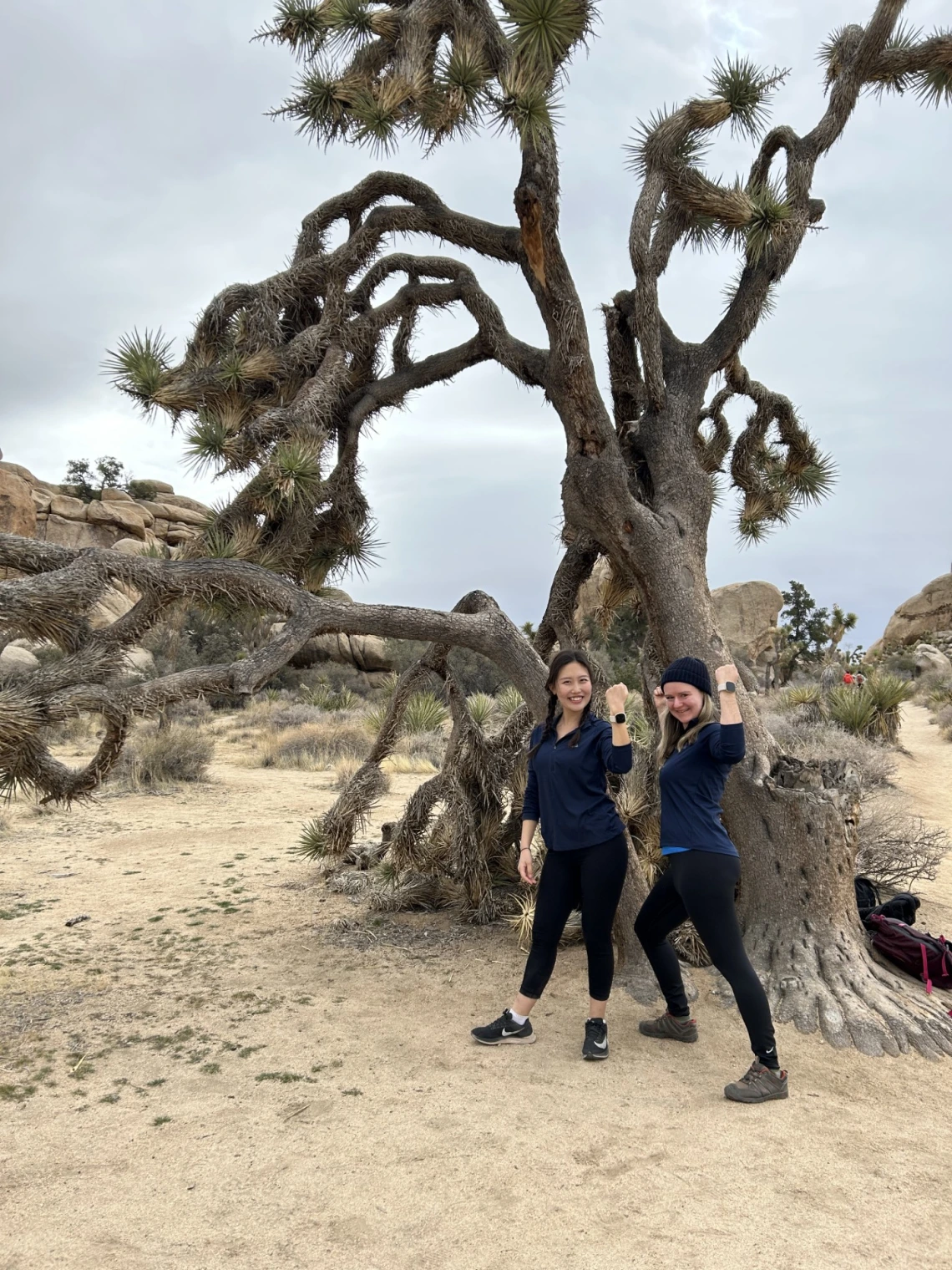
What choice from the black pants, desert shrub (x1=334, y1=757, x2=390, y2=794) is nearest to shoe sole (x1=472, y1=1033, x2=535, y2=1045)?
the black pants

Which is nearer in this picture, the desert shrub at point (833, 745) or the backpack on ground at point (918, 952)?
the backpack on ground at point (918, 952)

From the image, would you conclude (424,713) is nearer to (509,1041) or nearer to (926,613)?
(509,1041)

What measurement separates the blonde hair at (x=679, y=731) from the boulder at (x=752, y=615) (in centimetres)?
3404

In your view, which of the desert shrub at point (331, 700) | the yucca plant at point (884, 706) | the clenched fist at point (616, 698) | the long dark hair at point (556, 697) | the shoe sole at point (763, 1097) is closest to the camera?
the shoe sole at point (763, 1097)

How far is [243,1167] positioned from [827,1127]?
2263 mm

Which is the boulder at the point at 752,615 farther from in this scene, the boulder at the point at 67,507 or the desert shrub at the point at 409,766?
the boulder at the point at 67,507

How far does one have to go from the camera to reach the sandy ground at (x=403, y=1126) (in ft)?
9.20

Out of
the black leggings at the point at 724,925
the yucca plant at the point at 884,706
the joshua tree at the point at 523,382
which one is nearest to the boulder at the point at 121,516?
the yucca plant at the point at 884,706

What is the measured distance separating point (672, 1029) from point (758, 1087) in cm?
69

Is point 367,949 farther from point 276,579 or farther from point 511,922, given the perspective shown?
point 276,579

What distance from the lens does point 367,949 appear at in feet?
20.1

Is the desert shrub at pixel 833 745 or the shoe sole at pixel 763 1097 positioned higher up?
the desert shrub at pixel 833 745

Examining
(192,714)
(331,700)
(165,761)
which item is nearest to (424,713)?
(165,761)

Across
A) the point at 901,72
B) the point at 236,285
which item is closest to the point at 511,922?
the point at 236,285
